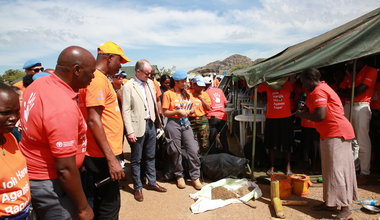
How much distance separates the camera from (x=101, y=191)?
238 cm

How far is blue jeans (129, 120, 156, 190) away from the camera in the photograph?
3968 millimetres

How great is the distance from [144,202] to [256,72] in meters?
2.76

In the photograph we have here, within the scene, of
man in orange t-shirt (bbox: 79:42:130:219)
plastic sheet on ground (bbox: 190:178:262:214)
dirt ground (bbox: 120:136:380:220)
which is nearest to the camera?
man in orange t-shirt (bbox: 79:42:130:219)

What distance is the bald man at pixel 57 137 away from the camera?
1.43 metres

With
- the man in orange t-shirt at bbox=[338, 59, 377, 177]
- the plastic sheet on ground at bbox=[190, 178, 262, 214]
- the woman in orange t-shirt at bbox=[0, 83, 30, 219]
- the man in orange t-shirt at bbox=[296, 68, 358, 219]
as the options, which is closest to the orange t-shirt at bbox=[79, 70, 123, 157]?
the woman in orange t-shirt at bbox=[0, 83, 30, 219]

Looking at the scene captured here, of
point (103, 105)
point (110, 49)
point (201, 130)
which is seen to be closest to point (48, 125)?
point (103, 105)

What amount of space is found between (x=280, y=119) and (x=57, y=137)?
13.3ft

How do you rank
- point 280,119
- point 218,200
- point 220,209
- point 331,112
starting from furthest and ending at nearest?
point 280,119 < point 218,200 < point 220,209 < point 331,112

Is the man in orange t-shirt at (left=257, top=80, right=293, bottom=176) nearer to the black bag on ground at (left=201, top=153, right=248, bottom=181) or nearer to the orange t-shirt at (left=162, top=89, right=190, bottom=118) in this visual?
the black bag on ground at (left=201, top=153, right=248, bottom=181)

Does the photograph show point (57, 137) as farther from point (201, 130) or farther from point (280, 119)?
point (280, 119)

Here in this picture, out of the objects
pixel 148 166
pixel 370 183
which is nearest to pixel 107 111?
pixel 148 166

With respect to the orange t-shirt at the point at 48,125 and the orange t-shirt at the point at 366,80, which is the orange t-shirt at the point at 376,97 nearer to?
the orange t-shirt at the point at 366,80

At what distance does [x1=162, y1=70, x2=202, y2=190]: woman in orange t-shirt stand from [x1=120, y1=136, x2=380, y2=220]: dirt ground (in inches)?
11.4

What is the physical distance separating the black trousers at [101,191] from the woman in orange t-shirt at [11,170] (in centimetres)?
83
